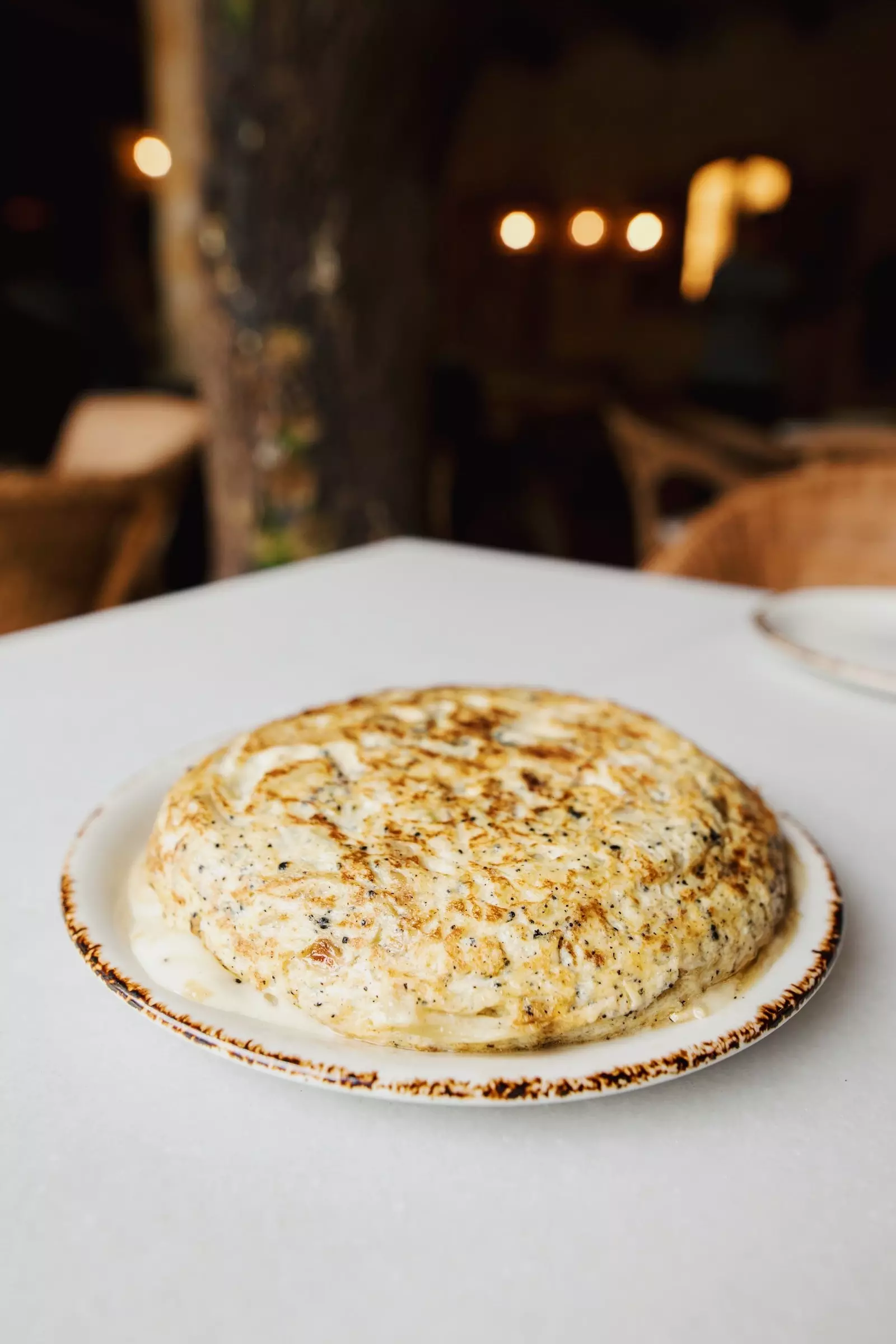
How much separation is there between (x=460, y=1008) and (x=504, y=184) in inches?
433

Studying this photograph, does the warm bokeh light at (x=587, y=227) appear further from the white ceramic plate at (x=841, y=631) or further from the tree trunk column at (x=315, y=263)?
the white ceramic plate at (x=841, y=631)

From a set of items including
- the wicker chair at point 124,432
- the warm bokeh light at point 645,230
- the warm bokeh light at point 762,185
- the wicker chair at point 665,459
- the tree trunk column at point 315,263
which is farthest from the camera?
the warm bokeh light at point 645,230

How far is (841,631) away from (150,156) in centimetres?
920

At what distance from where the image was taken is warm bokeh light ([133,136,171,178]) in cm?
841

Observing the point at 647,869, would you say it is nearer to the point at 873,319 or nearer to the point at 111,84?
the point at 873,319

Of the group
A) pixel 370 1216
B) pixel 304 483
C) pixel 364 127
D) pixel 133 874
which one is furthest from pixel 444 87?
pixel 370 1216

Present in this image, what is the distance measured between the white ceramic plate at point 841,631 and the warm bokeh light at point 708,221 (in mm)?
9472

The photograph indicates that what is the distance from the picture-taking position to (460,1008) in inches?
15.8

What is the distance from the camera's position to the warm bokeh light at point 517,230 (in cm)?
1022

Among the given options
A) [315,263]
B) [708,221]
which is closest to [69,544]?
[315,263]

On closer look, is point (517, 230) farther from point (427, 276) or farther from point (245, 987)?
point (245, 987)

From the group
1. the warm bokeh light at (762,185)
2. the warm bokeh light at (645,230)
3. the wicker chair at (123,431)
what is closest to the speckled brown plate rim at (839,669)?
the wicker chair at (123,431)

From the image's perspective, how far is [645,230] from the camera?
996cm

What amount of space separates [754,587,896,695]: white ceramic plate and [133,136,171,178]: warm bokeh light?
8.35 meters
